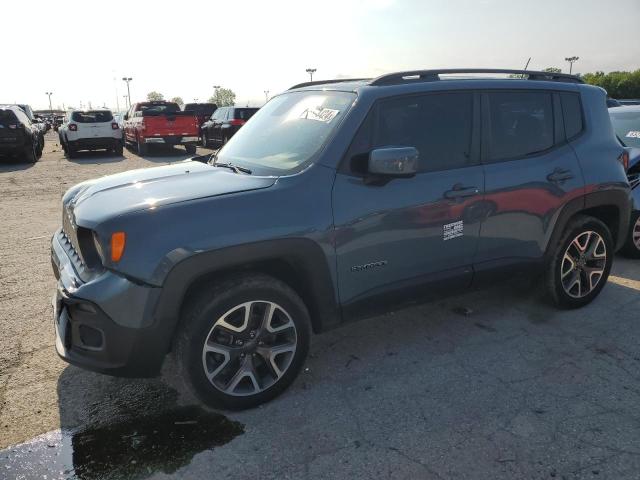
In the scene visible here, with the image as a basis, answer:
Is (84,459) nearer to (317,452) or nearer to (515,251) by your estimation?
(317,452)

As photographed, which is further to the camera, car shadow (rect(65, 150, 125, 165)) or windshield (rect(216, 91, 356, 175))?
car shadow (rect(65, 150, 125, 165))

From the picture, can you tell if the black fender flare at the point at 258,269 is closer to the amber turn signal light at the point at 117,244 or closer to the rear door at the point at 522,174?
the amber turn signal light at the point at 117,244

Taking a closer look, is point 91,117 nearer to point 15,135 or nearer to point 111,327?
point 15,135

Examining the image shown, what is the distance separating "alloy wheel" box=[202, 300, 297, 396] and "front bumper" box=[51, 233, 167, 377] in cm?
30

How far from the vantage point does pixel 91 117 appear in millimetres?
A: 17516

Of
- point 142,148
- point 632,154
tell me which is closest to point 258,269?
point 632,154

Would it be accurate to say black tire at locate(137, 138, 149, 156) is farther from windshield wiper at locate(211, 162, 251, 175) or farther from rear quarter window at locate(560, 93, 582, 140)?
rear quarter window at locate(560, 93, 582, 140)

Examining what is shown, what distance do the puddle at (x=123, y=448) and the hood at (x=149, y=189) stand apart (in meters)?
1.13

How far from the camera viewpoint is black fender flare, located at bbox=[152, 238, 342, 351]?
8.36 feet

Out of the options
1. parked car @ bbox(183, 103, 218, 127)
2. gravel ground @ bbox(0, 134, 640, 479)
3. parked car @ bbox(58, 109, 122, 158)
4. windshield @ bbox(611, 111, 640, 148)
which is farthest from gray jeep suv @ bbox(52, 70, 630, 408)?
parked car @ bbox(183, 103, 218, 127)

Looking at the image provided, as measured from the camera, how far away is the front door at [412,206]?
3014 mm

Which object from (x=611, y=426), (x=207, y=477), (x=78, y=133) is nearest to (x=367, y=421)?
(x=207, y=477)

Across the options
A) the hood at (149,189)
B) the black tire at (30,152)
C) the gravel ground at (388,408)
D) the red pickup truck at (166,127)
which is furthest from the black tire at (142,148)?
the hood at (149,189)

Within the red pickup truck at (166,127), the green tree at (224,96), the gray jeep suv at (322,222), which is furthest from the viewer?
the green tree at (224,96)
